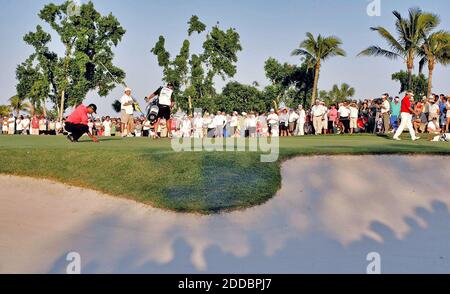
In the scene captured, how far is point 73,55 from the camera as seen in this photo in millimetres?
55594

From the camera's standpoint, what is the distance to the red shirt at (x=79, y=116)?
19.4m

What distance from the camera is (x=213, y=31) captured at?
57031 mm

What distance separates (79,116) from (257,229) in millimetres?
10901

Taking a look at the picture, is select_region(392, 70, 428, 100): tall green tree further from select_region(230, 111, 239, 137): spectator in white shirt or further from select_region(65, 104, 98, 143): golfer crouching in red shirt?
select_region(65, 104, 98, 143): golfer crouching in red shirt

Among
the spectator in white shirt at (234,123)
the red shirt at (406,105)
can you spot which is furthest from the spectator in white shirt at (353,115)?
the red shirt at (406,105)

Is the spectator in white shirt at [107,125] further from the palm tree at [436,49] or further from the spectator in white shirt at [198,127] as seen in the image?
the palm tree at [436,49]

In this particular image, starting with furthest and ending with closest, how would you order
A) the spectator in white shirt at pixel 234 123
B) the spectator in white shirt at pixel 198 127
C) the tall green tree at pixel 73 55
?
1. the tall green tree at pixel 73 55
2. the spectator in white shirt at pixel 234 123
3. the spectator in white shirt at pixel 198 127

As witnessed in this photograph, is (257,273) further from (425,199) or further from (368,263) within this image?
(425,199)

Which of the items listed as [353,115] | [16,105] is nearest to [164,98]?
[353,115]

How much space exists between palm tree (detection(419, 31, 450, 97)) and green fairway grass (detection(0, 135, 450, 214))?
21324 millimetres

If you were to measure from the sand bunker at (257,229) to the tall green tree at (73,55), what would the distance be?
42953mm

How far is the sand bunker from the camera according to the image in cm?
933
